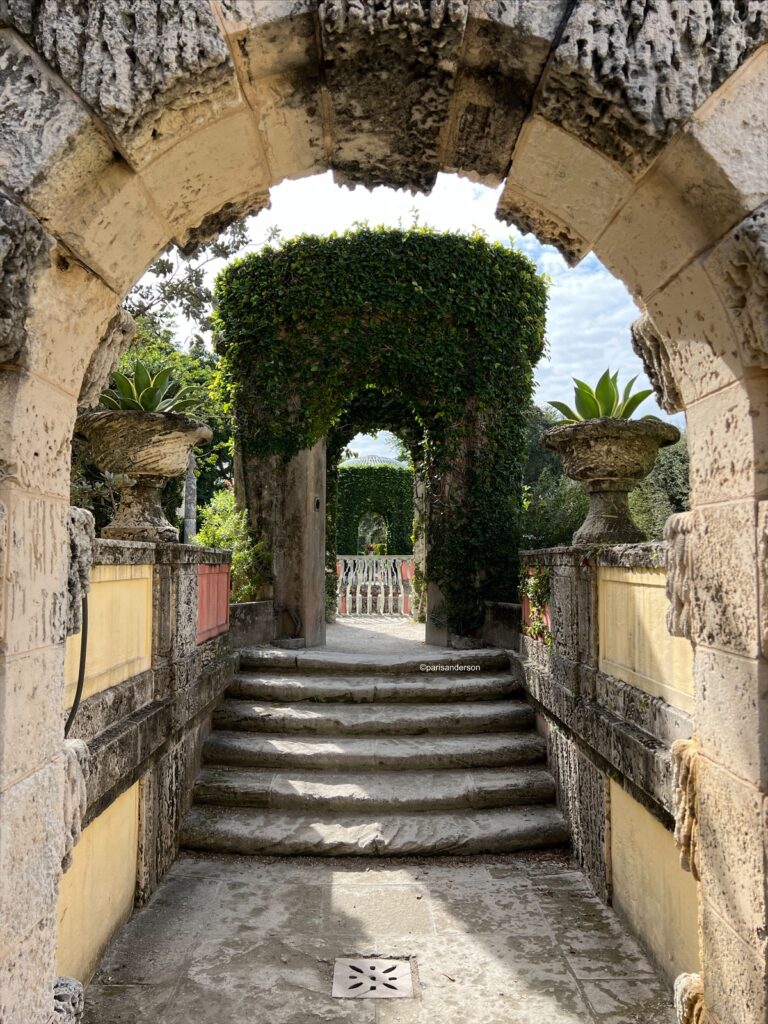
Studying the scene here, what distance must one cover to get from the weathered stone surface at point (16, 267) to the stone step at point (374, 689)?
4561 millimetres

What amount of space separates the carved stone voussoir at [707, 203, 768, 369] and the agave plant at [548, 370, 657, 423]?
3.32 meters

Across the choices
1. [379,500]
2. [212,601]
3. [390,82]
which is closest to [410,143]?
[390,82]

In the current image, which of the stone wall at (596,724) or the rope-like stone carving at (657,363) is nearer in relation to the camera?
the rope-like stone carving at (657,363)

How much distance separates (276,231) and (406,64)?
255 inches

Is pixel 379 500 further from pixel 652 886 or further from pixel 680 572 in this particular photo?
pixel 680 572

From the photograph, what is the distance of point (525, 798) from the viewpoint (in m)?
4.84

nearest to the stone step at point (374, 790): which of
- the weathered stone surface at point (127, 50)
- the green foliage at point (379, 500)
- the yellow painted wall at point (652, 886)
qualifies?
the yellow painted wall at point (652, 886)

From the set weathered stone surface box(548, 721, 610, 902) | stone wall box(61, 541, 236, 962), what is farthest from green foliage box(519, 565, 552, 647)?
stone wall box(61, 541, 236, 962)

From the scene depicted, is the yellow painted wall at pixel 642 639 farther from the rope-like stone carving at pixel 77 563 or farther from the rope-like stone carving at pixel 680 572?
the rope-like stone carving at pixel 77 563

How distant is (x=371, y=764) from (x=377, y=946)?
1711 mm

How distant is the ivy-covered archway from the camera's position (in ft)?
25.0

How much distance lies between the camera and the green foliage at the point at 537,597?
17.4 ft

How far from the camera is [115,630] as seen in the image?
3.49 metres

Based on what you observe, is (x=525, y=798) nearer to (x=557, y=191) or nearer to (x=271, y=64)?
(x=557, y=191)
